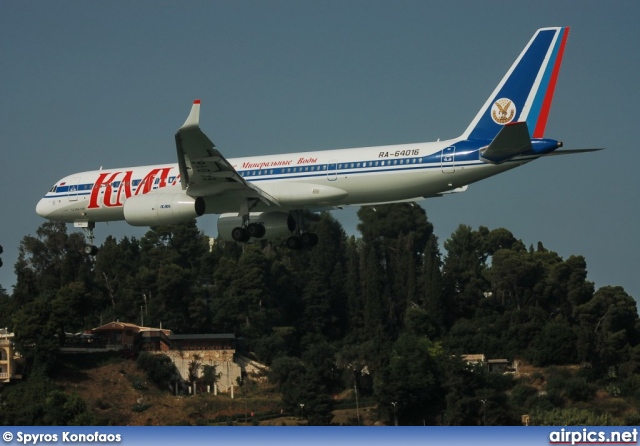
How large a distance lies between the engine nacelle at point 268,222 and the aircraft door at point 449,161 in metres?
8.32

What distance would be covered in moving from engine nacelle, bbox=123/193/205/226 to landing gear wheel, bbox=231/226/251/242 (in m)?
1.64

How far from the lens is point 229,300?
315ft

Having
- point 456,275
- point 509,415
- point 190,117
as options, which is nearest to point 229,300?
point 456,275

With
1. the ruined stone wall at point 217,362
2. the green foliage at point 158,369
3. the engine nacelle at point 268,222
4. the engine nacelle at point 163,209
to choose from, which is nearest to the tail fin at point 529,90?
the engine nacelle at point 268,222

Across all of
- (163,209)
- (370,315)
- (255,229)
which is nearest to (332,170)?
(255,229)

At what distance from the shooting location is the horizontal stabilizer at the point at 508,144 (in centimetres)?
4112

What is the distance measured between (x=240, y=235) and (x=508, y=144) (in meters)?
11.6

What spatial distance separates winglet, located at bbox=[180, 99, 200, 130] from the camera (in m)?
43.6

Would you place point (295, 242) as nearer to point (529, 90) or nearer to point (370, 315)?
point (529, 90)

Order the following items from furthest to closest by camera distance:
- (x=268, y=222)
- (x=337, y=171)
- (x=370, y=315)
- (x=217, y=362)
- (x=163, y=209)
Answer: (x=370, y=315)
(x=217, y=362)
(x=268, y=222)
(x=163, y=209)
(x=337, y=171)

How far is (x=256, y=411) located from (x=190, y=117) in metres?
32.0

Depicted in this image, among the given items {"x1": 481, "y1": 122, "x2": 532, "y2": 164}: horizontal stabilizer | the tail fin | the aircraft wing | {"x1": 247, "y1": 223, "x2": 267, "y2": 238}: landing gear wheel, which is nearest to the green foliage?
{"x1": 247, "y1": 223, "x2": 267, "y2": 238}: landing gear wheel

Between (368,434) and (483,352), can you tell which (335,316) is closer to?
(483,352)

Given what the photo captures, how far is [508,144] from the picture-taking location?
137 feet
